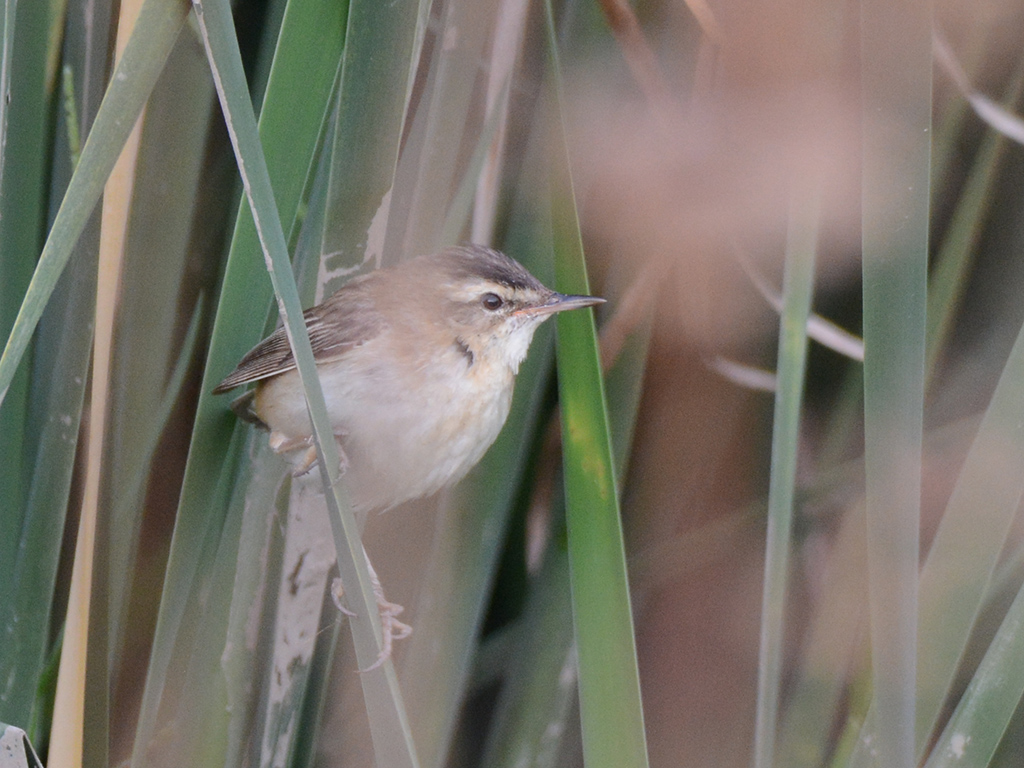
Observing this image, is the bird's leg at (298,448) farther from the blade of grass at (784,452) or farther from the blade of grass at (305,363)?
the blade of grass at (784,452)

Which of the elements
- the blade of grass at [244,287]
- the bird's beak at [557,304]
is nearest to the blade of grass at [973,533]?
the bird's beak at [557,304]

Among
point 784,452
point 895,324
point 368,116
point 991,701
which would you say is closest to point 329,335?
point 368,116

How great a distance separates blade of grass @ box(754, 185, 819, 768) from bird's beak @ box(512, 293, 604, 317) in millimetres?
248

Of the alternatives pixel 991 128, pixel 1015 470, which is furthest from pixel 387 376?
pixel 991 128

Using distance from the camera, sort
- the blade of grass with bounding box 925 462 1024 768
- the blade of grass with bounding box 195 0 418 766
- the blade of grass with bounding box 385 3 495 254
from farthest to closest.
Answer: the blade of grass with bounding box 385 3 495 254
the blade of grass with bounding box 925 462 1024 768
the blade of grass with bounding box 195 0 418 766

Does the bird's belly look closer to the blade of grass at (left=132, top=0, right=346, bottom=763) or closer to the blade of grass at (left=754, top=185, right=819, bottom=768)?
the blade of grass at (left=132, top=0, right=346, bottom=763)

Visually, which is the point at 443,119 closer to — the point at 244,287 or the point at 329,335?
the point at 244,287

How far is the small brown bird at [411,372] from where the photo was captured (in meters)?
1.52

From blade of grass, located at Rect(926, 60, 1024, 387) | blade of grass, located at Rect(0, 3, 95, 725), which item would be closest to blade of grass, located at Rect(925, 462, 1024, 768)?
blade of grass, located at Rect(926, 60, 1024, 387)

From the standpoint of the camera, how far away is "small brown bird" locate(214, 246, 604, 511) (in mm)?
1521

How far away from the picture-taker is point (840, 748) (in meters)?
1.45

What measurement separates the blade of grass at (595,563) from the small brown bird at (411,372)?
317 mm

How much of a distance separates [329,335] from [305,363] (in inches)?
32.1

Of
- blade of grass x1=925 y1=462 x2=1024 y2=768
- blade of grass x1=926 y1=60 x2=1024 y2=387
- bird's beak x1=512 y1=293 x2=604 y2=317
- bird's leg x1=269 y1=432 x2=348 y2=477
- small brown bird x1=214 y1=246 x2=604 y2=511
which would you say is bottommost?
blade of grass x1=925 y1=462 x2=1024 y2=768
